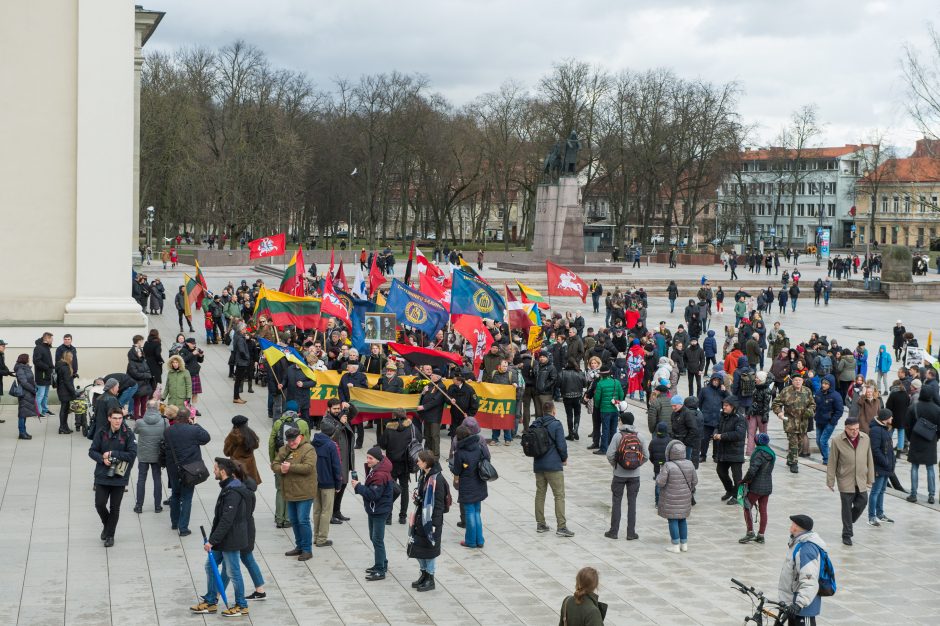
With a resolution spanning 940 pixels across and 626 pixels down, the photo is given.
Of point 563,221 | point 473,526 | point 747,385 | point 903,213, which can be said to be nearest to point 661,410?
point 747,385

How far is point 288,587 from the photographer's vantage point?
10.7 m

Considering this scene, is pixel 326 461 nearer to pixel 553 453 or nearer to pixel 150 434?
pixel 150 434

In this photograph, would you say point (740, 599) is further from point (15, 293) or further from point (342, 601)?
point (15, 293)

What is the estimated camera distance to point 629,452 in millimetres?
12586

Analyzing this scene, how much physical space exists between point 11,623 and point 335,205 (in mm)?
87312

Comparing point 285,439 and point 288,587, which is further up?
point 285,439

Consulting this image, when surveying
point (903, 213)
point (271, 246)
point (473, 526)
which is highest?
point (903, 213)

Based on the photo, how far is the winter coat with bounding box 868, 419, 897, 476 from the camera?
13547 mm

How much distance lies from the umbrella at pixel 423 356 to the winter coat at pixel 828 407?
18.1ft

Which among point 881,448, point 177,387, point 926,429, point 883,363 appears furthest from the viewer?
point 883,363

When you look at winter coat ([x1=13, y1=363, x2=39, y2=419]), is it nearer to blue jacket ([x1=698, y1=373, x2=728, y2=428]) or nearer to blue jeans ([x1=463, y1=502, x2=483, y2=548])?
blue jeans ([x1=463, y1=502, x2=483, y2=548])

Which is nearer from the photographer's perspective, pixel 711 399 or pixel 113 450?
pixel 113 450

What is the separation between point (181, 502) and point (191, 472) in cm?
62

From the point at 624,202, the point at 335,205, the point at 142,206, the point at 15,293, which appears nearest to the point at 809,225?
the point at 624,202
